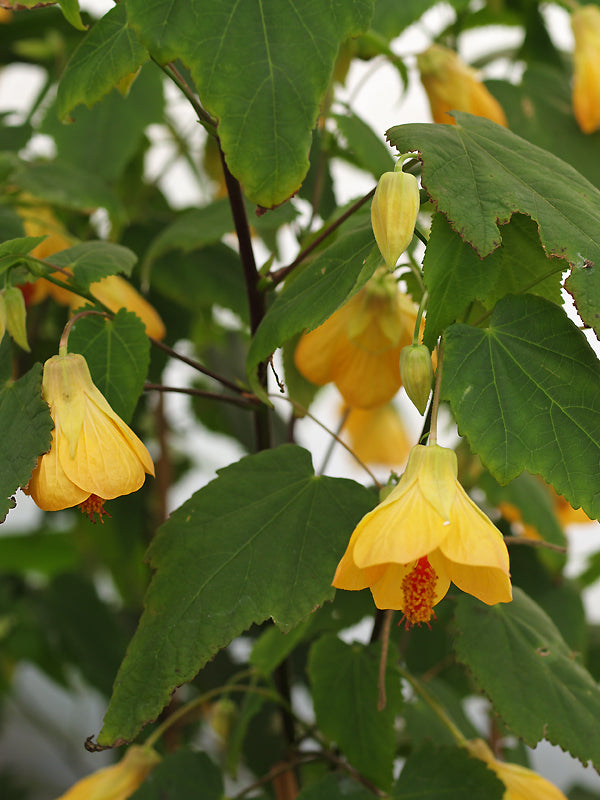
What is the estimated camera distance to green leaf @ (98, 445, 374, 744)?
363 mm

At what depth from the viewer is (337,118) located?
2.05 ft

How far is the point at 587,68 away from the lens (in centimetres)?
73

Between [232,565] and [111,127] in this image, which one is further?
[111,127]

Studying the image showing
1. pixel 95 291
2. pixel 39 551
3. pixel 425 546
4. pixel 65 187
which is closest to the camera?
pixel 425 546

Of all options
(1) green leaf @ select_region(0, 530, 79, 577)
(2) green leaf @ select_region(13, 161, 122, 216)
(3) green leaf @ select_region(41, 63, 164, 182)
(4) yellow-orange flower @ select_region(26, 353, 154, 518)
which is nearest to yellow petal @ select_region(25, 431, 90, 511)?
(4) yellow-orange flower @ select_region(26, 353, 154, 518)

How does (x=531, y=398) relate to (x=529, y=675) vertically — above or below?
above

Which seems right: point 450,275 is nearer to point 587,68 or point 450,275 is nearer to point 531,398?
point 531,398

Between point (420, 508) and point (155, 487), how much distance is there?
2.01ft

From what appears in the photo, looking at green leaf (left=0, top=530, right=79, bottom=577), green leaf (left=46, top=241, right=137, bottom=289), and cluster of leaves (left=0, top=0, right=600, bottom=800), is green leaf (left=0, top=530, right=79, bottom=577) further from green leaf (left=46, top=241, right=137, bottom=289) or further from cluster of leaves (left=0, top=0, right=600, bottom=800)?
green leaf (left=46, top=241, right=137, bottom=289)

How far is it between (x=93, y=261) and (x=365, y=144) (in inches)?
10.4

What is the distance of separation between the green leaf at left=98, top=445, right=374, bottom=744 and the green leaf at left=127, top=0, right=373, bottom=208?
0.15 m

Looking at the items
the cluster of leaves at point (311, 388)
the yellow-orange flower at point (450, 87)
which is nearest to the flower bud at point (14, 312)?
the cluster of leaves at point (311, 388)

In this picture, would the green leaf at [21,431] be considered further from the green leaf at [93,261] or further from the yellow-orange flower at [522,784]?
the yellow-orange flower at [522,784]

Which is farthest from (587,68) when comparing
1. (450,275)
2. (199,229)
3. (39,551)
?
(39,551)
